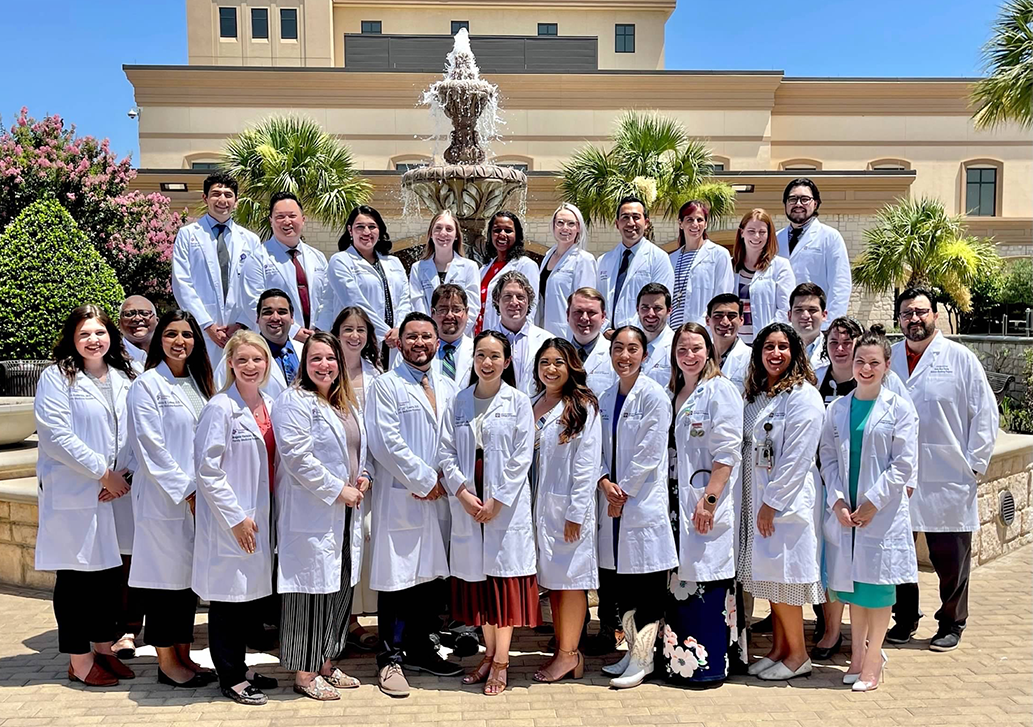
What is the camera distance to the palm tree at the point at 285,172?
19672mm

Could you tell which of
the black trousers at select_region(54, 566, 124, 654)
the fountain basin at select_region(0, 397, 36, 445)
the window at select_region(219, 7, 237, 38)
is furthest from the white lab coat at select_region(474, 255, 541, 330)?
the window at select_region(219, 7, 237, 38)

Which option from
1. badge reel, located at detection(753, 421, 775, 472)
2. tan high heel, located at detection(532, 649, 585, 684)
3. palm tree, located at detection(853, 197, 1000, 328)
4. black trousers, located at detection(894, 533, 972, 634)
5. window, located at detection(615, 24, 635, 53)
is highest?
window, located at detection(615, 24, 635, 53)

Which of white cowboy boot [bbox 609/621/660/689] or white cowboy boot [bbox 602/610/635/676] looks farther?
white cowboy boot [bbox 602/610/635/676]

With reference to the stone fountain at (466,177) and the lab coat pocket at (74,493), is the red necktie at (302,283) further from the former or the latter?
the stone fountain at (466,177)

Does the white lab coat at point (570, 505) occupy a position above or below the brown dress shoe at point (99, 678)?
above

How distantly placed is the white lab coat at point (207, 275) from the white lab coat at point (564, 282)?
242 cm

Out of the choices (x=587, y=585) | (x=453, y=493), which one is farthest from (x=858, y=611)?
(x=453, y=493)

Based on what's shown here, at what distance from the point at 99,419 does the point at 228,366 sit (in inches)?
36.8

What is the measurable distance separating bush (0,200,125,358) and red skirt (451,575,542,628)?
9.81m

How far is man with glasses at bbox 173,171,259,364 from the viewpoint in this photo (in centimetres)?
720

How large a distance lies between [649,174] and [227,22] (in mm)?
26117

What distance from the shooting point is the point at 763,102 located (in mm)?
33500

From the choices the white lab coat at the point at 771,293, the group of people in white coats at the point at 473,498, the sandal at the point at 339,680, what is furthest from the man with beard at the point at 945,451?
the sandal at the point at 339,680

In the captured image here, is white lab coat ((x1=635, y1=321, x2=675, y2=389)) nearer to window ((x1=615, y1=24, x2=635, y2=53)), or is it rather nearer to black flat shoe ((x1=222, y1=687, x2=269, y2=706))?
black flat shoe ((x1=222, y1=687, x2=269, y2=706))
